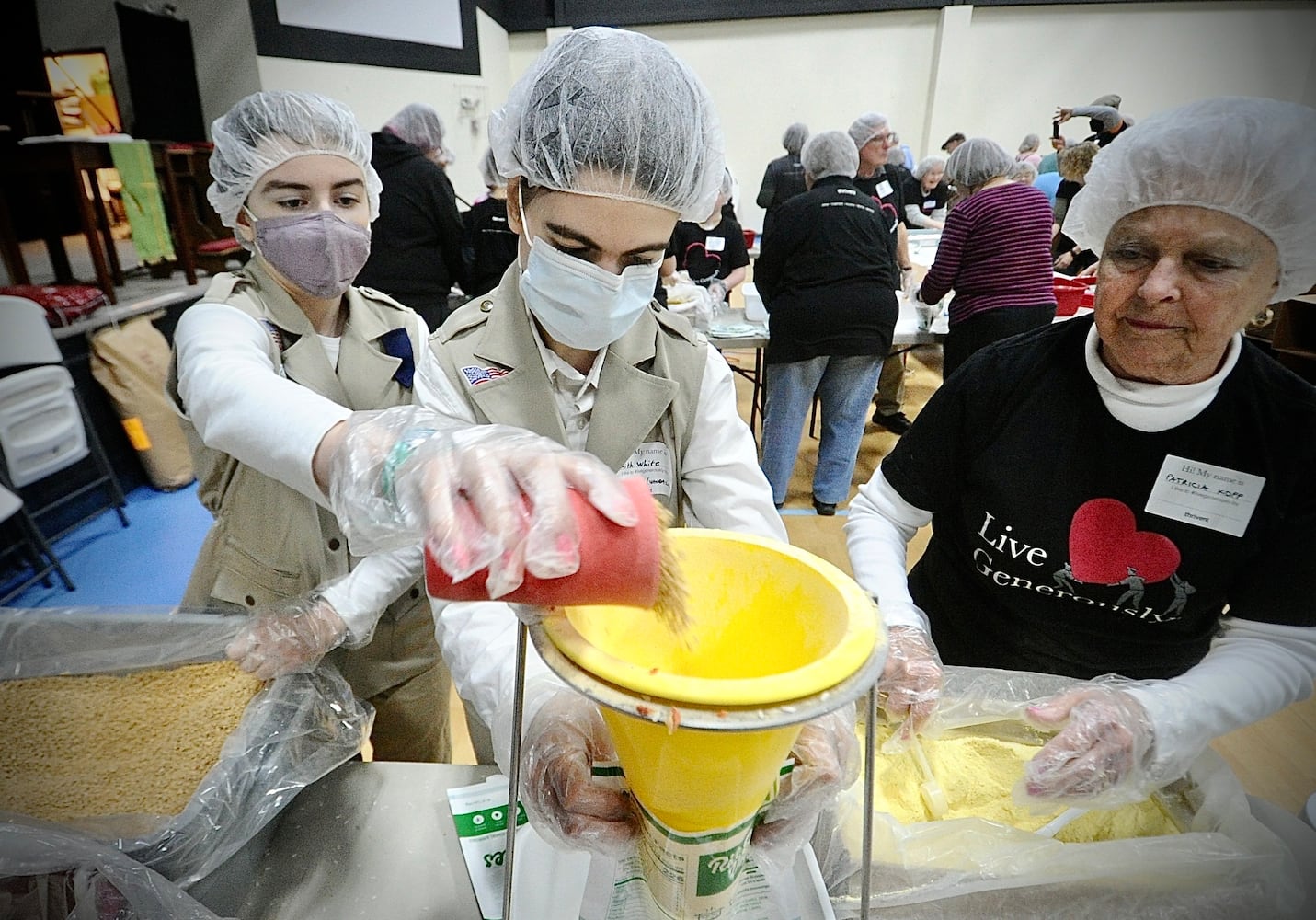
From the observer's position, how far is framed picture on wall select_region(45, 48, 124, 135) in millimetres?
1225

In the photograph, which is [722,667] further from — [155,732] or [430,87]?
[430,87]

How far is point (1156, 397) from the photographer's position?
1016 millimetres

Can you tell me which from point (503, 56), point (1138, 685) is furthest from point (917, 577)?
point (503, 56)

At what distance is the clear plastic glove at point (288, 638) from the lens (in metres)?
0.94

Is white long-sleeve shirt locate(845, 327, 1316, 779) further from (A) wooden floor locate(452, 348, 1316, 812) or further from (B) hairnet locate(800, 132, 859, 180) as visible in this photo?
(B) hairnet locate(800, 132, 859, 180)

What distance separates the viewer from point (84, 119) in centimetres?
188

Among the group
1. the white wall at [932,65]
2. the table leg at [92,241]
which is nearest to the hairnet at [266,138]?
the table leg at [92,241]

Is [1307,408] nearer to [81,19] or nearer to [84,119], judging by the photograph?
[81,19]

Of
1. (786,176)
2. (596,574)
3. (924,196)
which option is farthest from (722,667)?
(924,196)

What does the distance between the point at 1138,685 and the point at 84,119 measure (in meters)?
2.82

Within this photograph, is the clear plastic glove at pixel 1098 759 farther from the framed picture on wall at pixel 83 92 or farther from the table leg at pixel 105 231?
the table leg at pixel 105 231

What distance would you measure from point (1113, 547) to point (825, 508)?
2.56 meters

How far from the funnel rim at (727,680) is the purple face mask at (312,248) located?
1046 mm

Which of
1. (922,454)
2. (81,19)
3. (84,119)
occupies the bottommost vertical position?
(922,454)
